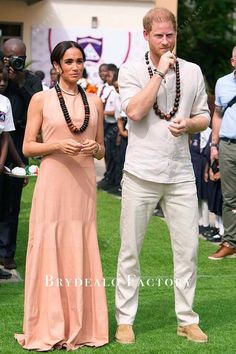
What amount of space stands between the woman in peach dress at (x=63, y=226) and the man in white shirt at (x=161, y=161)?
0.80 feet

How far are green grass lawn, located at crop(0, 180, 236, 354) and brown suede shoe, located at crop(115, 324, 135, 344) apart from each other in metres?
0.05

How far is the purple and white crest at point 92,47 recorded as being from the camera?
24734 mm

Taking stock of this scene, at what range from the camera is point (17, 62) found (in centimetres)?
824

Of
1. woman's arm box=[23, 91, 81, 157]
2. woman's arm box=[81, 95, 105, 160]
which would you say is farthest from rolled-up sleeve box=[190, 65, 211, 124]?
woman's arm box=[23, 91, 81, 157]

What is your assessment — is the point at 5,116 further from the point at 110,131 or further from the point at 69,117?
the point at 110,131

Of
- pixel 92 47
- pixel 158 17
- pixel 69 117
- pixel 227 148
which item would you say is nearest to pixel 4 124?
pixel 69 117

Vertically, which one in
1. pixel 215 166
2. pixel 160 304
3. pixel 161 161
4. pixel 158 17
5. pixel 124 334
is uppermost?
pixel 158 17

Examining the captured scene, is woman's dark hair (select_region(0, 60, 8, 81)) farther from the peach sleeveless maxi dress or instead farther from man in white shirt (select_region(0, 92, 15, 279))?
the peach sleeveless maxi dress

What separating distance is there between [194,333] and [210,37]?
85.6 feet

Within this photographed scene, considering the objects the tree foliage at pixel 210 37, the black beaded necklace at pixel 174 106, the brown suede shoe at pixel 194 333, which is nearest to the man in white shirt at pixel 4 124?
the black beaded necklace at pixel 174 106

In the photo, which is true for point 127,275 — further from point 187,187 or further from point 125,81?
point 125,81

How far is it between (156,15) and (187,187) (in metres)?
1.23

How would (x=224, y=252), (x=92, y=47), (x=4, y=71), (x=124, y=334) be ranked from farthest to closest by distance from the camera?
(x=92, y=47) → (x=224, y=252) → (x=4, y=71) → (x=124, y=334)

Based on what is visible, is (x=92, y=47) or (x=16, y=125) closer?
(x=16, y=125)
